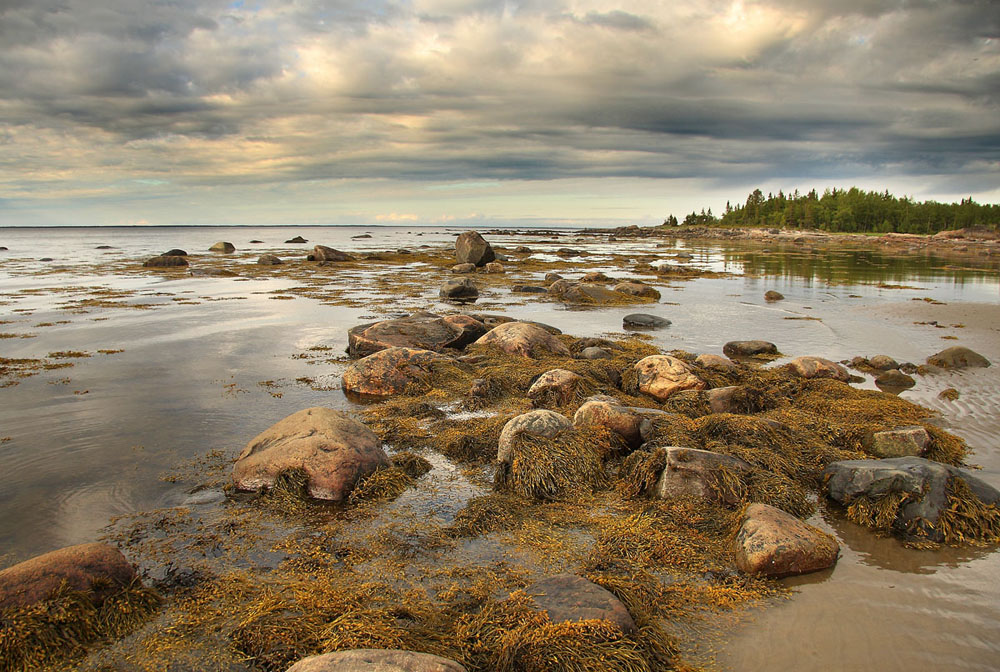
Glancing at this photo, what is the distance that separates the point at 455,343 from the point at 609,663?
9.86 metres

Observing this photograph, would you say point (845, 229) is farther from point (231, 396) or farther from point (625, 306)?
point (231, 396)

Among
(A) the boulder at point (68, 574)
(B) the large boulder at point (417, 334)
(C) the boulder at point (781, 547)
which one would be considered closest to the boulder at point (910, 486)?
(C) the boulder at point (781, 547)

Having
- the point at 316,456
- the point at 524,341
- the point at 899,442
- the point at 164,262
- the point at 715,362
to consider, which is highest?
the point at 164,262

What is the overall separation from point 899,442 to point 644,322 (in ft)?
32.0

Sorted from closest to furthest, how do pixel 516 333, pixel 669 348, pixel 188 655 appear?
pixel 188 655 < pixel 516 333 < pixel 669 348

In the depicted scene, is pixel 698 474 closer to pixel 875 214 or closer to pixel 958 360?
pixel 958 360

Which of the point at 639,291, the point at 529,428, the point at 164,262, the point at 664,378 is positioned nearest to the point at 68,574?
the point at 529,428

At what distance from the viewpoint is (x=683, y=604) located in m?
4.37

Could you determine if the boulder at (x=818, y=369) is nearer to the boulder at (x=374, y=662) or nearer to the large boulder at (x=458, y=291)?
the boulder at (x=374, y=662)

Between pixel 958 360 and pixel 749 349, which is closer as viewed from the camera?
pixel 958 360

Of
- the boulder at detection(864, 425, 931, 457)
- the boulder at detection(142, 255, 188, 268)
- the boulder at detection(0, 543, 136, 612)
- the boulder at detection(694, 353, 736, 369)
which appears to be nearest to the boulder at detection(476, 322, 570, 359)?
the boulder at detection(694, 353, 736, 369)

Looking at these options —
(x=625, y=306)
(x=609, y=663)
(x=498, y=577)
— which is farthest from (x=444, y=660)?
(x=625, y=306)

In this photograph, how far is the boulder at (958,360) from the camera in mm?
11477

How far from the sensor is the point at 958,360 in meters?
11.6
